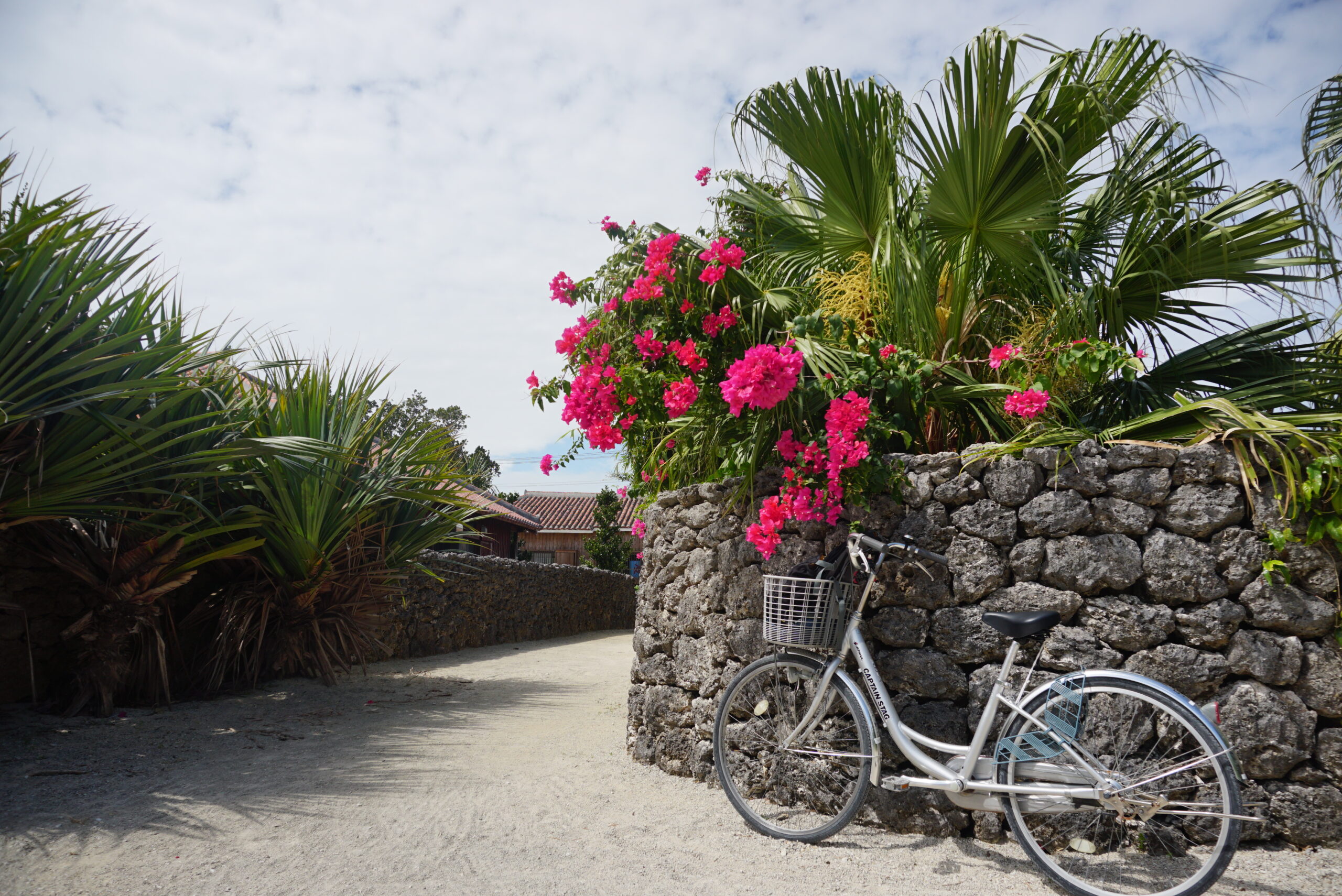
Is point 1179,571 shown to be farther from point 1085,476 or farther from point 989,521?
point 989,521

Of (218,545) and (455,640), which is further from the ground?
(218,545)

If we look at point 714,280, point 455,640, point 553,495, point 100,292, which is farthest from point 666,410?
point 553,495

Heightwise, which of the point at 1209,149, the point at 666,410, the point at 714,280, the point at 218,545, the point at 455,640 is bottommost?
the point at 455,640

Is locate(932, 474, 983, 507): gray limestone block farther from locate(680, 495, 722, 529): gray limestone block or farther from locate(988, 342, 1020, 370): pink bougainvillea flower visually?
locate(680, 495, 722, 529): gray limestone block

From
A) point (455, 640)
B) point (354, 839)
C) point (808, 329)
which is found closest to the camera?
point (354, 839)

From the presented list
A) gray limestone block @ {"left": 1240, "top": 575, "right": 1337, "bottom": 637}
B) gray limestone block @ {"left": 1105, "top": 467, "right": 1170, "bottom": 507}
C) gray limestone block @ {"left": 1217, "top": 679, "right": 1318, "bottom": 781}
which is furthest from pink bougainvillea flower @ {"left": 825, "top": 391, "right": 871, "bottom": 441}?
gray limestone block @ {"left": 1217, "top": 679, "right": 1318, "bottom": 781}

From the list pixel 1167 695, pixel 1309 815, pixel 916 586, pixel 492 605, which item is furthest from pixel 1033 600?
pixel 492 605

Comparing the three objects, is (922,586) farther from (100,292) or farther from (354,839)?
(100,292)

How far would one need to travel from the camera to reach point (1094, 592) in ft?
10.8

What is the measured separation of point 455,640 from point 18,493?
755 cm

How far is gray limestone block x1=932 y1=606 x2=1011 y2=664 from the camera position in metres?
3.36

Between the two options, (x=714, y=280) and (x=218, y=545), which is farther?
(x=218, y=545)

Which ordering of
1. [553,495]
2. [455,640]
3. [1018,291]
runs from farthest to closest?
1. [553,495]
2. [455,640]
3. [1018,291]

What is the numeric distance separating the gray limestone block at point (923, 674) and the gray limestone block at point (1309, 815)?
1209mm
